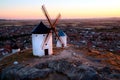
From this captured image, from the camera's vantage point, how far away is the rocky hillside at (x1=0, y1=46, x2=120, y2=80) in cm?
2317

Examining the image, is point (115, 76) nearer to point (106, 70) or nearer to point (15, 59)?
point (106, 70)

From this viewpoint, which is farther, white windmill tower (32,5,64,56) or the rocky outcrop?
white windmill tower (32,5,64,56)

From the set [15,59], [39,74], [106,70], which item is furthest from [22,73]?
[106,70]

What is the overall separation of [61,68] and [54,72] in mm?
940

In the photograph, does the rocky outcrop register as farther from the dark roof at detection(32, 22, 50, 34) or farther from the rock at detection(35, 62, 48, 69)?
the dark roof at detection(32, 22, 50, 34)

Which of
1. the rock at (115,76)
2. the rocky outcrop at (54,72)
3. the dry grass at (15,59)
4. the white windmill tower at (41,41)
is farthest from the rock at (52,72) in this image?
the white windmill tower at (41,41)

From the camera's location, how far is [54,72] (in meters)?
24.6

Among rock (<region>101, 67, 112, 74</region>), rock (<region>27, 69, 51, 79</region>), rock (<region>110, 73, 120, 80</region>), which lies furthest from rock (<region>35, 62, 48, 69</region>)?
rock (<region>110, 73, 120, 80</region>)

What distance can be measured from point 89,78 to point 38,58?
822cm

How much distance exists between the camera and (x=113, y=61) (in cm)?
2745

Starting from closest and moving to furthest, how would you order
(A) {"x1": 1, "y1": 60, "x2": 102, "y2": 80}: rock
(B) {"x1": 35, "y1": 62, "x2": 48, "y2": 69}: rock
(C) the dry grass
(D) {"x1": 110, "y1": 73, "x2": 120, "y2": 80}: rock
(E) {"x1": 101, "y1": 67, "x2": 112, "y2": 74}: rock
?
(D) {"x1": 110, "y1": 73, "x2": 120, "y2": 80}: rock, (E) {"x1": 101, "y1": 67, "x2": 112, "y2": 74}: rock, (A) {"x1": 1, "y1": 60, "x2": 102, "y2": 80}: rock, (B) {"x1": 35, "y1": 62, "x2": 48, "y2": 69}: rock, (C) the dry grass

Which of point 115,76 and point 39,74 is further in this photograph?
point 39,74

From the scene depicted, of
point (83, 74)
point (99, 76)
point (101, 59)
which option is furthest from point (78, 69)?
point (101, 59)

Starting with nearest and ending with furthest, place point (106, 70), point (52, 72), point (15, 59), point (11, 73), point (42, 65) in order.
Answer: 1. point (106, 70)
2. point (52, 72)
3. point (11, 73)
4. point (42, 65)
5. point (15, 59)
